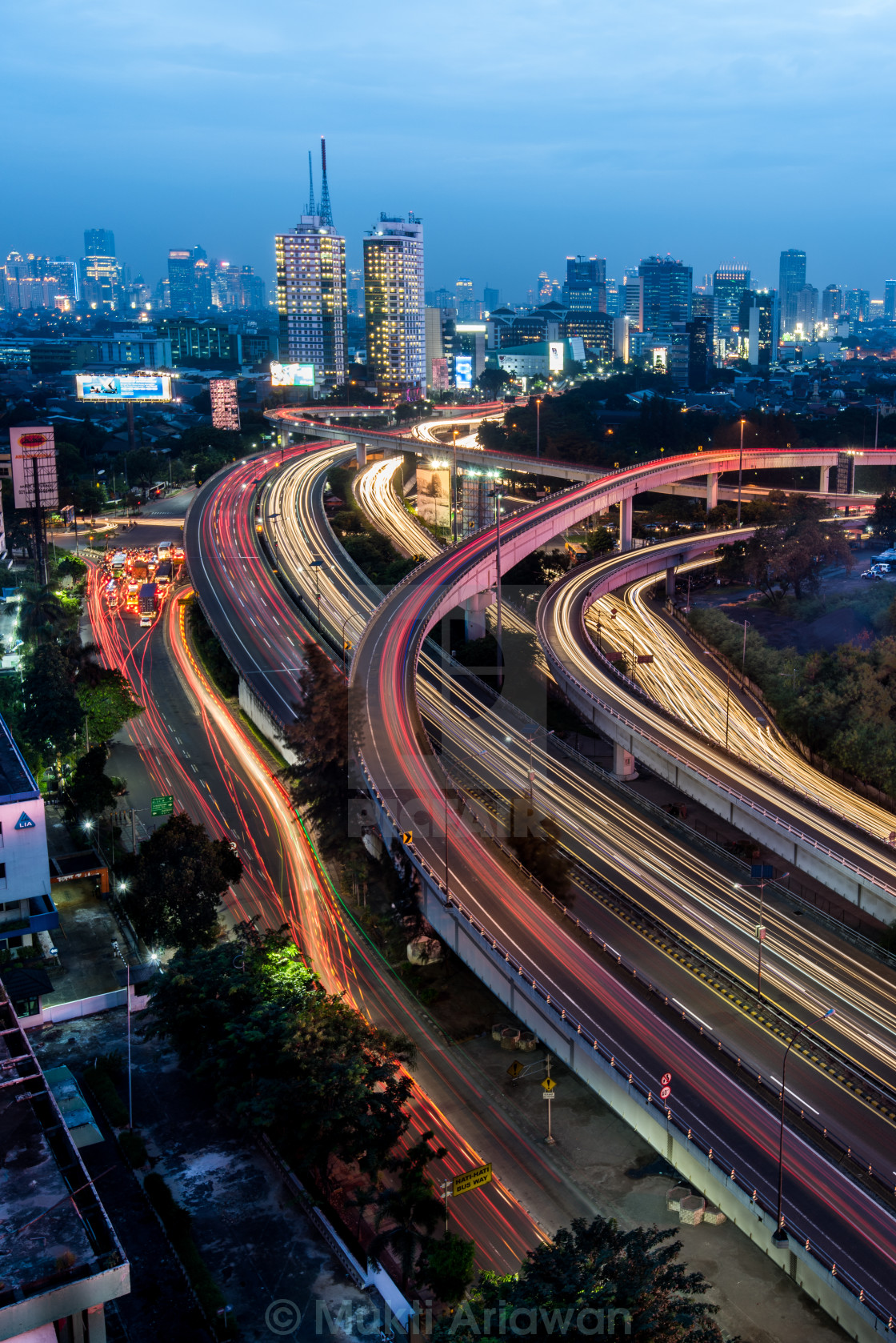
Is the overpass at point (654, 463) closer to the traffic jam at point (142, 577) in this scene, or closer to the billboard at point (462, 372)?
the traffic jam at point (142, 577)

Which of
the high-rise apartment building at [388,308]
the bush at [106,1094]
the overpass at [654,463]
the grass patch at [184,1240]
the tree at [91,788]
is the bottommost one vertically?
the grass patch at [184,1240]

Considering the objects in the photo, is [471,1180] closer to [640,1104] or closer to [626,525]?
[640,1104]

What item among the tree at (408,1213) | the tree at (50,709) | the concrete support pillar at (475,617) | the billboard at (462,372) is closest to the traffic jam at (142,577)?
the concrete support pillar at (475,617)

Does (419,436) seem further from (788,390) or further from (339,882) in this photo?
(339,882)

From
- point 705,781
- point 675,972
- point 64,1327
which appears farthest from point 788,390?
point 64,1327

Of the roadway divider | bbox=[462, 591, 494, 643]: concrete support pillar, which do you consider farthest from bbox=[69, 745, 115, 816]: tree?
bbox=[462, 591, 494, 643]: concrete support pillar
